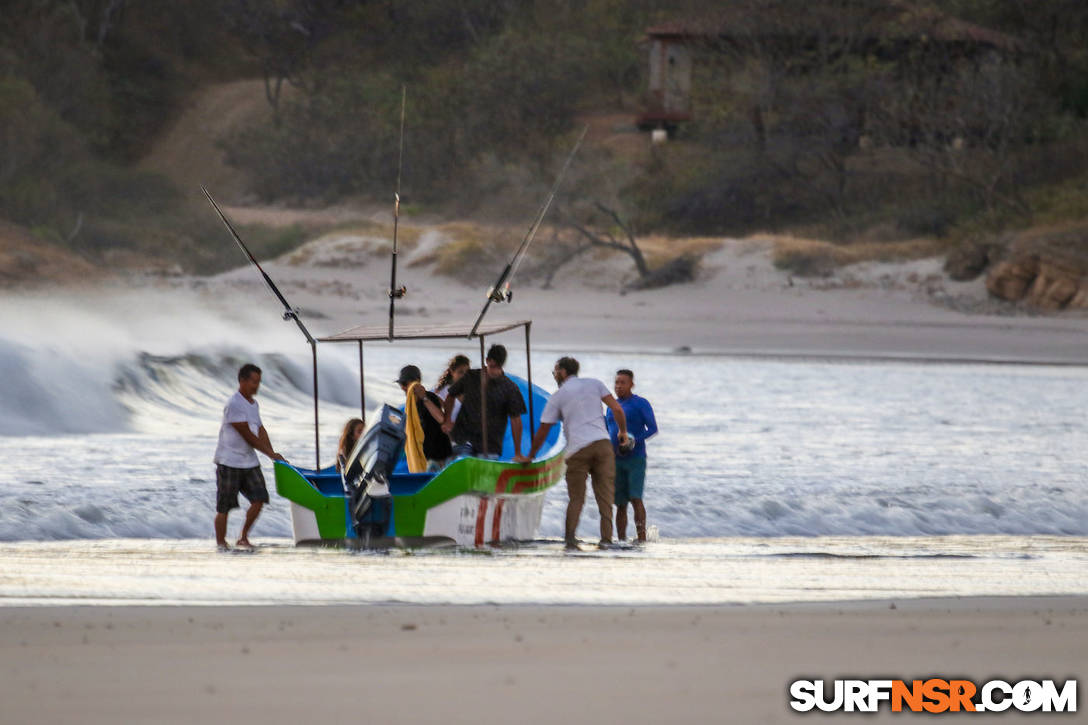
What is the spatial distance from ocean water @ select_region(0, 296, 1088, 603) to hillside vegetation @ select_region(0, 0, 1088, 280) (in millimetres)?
12229

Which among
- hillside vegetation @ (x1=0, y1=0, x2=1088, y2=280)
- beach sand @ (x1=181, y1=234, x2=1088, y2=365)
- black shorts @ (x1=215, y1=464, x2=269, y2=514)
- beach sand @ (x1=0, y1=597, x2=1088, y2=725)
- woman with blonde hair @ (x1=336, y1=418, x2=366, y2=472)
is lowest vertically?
beach sand @ (x1=0, y1=597, x2=1088, y2=725)

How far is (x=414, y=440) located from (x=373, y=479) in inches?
31.4

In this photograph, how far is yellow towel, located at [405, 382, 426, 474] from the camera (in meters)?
10.3

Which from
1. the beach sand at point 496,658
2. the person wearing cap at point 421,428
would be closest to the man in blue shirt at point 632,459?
the person wearing cap at point 421,428

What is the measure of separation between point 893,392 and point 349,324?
12796mm

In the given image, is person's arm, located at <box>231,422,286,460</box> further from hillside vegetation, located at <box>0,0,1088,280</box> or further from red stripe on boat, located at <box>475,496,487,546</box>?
hillside vegetation, located at <box>0,0,1088,280</box>

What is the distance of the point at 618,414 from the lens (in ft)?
34.1

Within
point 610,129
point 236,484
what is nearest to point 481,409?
point 236,484

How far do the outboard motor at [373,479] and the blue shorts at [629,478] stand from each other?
158cm

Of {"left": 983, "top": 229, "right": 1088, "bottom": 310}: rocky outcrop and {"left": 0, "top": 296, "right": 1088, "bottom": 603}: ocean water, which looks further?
{"left": 983, "top": 229, "right": 1088, "bottom": 310}: rocky outcrop

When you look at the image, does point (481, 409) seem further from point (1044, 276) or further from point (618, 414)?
point (1044, 276)

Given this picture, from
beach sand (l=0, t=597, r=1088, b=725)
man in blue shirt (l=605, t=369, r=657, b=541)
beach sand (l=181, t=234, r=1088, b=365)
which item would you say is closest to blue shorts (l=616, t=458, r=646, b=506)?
man in blue shirt (l=605, t=369, r=657, b=541)

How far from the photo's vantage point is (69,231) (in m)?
44.9

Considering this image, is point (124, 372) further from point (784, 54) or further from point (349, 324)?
point (784, 54)
